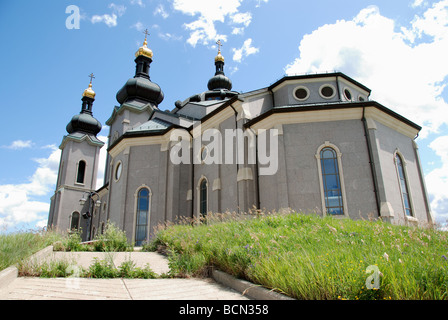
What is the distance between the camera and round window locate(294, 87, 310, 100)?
16.6m

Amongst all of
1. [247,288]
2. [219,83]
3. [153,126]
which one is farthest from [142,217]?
[219,83]

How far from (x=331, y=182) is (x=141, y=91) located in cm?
2226

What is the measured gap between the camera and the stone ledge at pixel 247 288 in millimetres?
4095

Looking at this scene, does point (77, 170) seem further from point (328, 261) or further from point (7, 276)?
point (328, 261)

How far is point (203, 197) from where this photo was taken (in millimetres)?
17922

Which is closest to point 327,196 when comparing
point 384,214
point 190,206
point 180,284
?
point 384,214

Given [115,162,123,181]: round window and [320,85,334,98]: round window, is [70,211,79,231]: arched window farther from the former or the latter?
[320,85,334,98]: round window

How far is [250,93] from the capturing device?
54.3ft

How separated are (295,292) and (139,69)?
102 feet

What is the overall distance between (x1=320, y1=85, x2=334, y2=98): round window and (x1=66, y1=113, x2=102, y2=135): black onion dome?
30036 millimetres

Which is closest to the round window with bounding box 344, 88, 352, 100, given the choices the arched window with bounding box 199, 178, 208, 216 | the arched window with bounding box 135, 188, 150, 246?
the arched window with bounding box 199, 178, 208, 216

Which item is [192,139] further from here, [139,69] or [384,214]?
[139,69]
